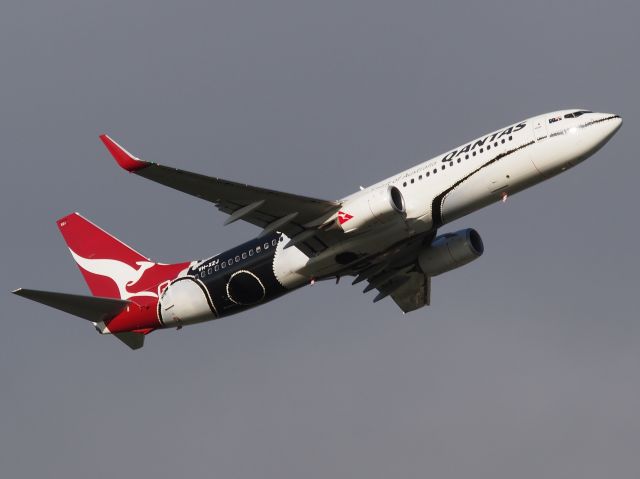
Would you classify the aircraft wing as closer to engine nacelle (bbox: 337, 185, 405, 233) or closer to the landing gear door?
engine nacelle (bbox: 337, 185, 405, 233)

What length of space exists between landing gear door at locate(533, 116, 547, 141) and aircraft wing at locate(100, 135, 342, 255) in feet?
30.3

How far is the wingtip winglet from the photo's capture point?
48.6 metres

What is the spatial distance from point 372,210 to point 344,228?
171 cm

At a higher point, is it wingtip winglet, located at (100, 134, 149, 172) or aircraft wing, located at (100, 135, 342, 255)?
wingtip winglet, located at (100, 134, 149, 172)

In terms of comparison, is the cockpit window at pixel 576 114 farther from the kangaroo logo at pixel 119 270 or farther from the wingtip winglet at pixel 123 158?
the kangaroo logo at pixel 119 270

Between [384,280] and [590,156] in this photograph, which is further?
[384,280]

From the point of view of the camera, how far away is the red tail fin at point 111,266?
61625 millimetres

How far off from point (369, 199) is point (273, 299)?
7.99 meters

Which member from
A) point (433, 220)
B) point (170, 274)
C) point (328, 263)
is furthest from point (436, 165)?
point (170, 274)

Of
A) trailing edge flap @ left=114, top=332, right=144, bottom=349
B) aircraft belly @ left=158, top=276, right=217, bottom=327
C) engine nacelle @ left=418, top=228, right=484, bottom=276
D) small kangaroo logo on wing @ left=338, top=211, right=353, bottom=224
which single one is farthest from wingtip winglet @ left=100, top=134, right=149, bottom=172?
engine nacelle @ left=418, top=228, right=484, bottom=276

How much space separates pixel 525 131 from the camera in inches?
2128

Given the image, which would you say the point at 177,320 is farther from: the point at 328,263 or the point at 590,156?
the point at 590,156

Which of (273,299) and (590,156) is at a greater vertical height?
(590,156)

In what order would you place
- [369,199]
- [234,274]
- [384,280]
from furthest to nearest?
[384,280]
[234,274]
[369,199]
